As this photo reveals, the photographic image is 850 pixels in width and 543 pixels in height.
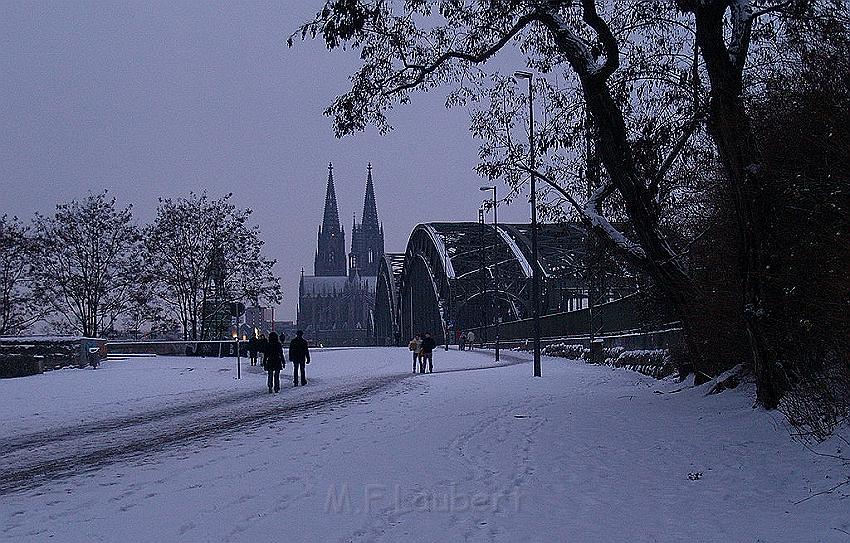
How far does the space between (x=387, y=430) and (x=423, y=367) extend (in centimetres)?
1994

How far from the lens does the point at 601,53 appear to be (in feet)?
51.9

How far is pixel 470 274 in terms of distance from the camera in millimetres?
86062

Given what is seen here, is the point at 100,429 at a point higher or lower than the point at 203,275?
lower

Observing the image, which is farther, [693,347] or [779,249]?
[693,347]

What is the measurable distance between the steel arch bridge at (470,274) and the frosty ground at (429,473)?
177 feet

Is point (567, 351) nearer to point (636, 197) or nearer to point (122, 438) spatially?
point (636, 197)

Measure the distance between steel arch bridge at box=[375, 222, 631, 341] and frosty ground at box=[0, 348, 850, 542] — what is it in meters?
53.8

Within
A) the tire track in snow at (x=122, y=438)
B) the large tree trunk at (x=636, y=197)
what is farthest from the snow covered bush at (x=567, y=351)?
the large tree trunk at (x=636, y=197)

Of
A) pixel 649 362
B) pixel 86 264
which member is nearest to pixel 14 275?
pixel 86 264

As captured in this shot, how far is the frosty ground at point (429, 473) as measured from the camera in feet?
22.0

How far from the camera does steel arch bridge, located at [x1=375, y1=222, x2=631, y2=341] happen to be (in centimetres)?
7844

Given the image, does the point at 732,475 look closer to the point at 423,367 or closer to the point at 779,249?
the point at 779,249

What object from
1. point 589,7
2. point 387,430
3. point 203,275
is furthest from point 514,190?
point 203,275

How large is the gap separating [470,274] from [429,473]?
77.1 m
